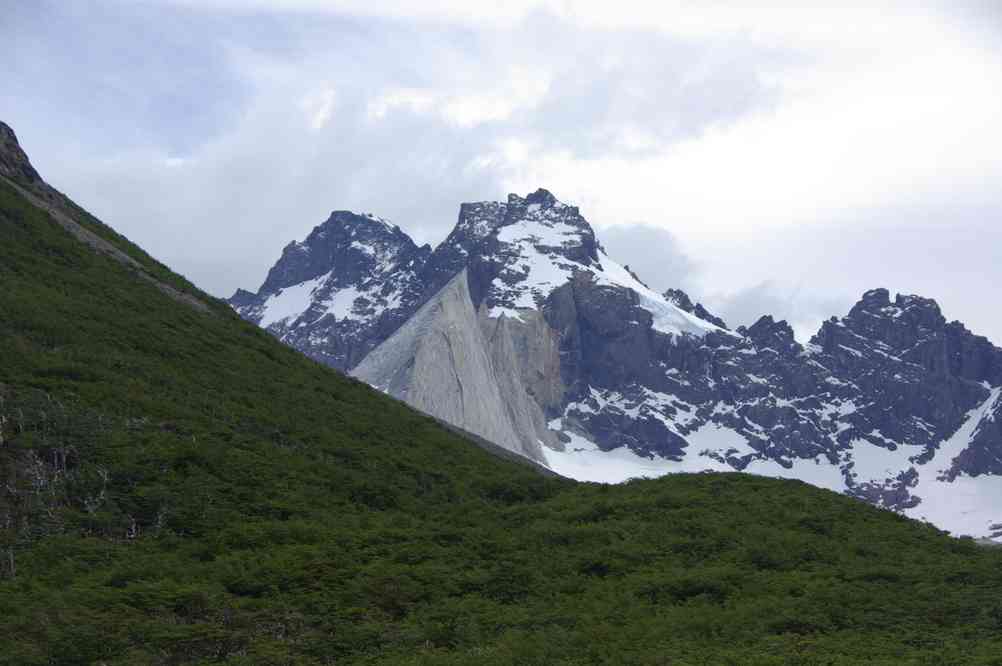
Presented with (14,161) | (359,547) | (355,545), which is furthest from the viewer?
(14,161)

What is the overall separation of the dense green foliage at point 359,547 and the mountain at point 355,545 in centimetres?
11

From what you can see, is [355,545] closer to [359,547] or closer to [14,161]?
[359,547]

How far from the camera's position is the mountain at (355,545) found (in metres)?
30.2

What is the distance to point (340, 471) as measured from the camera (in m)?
47.3

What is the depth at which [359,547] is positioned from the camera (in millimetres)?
38594

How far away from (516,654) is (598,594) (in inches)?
308

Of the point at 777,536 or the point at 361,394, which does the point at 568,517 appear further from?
the point at 361,394

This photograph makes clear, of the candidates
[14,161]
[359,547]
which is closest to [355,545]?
[359,547]

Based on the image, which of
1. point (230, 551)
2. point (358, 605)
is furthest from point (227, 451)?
point (358, 605)

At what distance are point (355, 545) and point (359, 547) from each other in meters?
0.18

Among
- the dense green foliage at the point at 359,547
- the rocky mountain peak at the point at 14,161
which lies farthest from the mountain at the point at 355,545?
the rocky mountain peak at the point at 14,161

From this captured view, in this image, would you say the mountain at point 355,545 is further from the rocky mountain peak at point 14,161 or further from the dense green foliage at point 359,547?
the rocky mountain peak at point 14,161

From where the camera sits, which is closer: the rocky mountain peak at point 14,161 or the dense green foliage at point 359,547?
the dense green foliage at point 359,547

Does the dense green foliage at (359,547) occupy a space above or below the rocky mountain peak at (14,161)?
below
